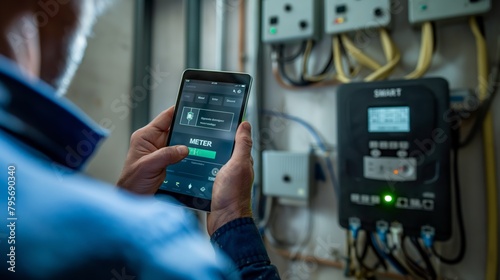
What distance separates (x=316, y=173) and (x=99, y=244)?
77 centimetres

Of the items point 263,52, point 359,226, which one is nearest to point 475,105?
point 359,226

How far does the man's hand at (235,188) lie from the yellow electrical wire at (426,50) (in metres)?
0.57

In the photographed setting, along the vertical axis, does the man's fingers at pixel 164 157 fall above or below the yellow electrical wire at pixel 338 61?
below

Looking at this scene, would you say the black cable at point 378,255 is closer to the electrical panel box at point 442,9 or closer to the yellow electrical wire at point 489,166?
the yellow electrical wire at point 489,166

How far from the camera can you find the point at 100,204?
0.35 m

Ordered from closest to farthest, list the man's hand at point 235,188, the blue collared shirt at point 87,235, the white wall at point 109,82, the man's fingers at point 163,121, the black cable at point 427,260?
the blue collared shirt at point 87,235
the man's hand at point 235,188
the man's fingers at point 163,121
the white wall at point 109,82
the black cable at point 427,260

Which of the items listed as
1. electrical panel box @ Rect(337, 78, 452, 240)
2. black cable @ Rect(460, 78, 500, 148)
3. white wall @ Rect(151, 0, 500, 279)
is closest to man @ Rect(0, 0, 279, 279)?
white wall @ Rect(151, 0, 500, 279)

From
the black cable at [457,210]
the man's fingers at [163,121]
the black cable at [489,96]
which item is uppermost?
the black cable at [489,96]

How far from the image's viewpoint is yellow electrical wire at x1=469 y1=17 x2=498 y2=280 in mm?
753

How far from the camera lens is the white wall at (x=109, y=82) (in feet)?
2.15

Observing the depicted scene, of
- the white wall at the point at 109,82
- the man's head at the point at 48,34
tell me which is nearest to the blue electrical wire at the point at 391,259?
the white wall at the point at 109,82

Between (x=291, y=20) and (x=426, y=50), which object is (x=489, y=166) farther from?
(x=291, y=20)

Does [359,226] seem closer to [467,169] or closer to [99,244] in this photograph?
[467,169]

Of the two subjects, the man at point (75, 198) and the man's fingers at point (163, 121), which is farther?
the man's fingers at point (163, 121)
